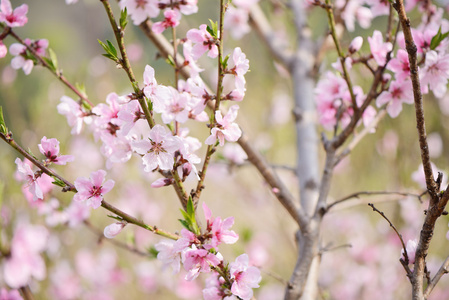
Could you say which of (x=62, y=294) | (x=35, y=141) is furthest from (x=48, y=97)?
(x=62, y=294)

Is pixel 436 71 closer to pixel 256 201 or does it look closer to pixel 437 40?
pixel 437 40

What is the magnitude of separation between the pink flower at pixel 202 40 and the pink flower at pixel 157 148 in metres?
0.23

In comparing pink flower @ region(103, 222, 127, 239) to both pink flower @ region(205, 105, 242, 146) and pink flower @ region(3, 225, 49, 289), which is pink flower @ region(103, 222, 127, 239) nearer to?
pink flower @ region(205, 105, 242, 146)

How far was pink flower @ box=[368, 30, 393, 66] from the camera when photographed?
1033 millimetres

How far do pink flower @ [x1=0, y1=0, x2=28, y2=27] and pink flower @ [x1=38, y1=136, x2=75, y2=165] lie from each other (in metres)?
0.38

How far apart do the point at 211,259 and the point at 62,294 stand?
7.39 ft

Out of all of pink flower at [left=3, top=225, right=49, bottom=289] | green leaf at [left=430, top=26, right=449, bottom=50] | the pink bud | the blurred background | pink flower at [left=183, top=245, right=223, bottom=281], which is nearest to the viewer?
pink flower at [left=183, top=245, right=223, bottom=281]

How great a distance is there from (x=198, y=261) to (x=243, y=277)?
0.38 feet

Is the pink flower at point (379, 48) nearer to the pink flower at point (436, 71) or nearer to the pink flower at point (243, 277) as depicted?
the pink flower at point (436, 71)

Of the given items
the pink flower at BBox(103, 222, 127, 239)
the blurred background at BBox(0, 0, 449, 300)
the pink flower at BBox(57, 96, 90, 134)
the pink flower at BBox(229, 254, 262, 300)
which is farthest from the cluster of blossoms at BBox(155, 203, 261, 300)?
the blurred background at BBox(0, 0, 449, 300)

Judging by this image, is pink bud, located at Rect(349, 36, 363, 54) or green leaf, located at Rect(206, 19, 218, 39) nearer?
green leaf, located at Rect(206, 19, 218, 39)

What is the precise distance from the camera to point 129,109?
→ 767 mm

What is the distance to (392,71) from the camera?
3.40 ft

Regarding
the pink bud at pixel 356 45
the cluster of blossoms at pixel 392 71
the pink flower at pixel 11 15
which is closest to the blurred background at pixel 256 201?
the cluster of blossoms at pixel 392 71
